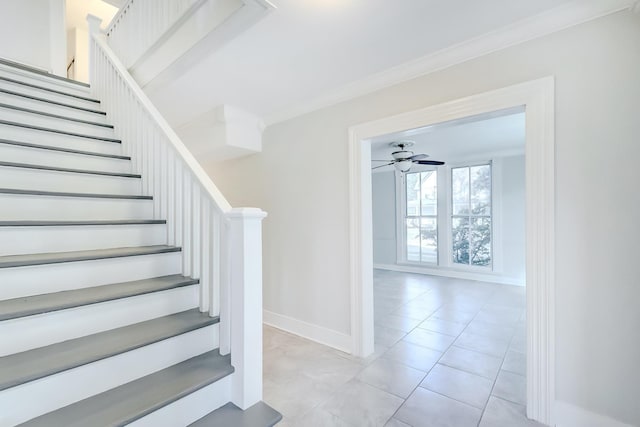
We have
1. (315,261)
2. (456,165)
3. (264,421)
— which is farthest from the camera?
(456,165)

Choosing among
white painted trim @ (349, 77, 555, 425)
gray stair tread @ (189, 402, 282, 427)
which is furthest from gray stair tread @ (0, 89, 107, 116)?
white painted trim @ (349, 77, 555, 425)

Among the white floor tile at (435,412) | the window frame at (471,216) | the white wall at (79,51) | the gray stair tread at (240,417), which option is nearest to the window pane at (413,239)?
the window frame at (471,216)

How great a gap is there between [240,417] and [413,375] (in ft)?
5.04

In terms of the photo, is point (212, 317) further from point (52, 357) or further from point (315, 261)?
point (315, 261)

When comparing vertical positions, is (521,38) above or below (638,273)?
above

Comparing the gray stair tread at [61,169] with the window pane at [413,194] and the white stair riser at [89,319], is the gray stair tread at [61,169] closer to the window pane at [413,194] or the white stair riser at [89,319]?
the white stair riser at [89,319]

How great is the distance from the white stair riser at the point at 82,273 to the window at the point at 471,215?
217 inches

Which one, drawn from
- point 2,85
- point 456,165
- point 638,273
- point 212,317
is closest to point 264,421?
point 212,317

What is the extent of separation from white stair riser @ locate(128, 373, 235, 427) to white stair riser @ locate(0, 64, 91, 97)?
10.8 feet

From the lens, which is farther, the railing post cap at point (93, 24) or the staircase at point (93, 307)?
the railing post cap at point (93, 24)

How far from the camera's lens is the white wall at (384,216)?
267 inches

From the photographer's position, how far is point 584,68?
63.1 inches

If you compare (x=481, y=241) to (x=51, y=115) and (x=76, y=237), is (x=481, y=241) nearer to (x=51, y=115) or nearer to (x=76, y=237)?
(x=76, y=237)

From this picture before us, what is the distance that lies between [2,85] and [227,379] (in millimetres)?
3157
